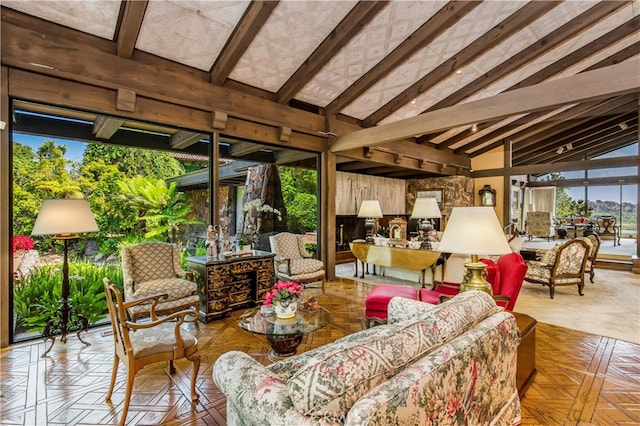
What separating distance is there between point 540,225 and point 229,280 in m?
9.90

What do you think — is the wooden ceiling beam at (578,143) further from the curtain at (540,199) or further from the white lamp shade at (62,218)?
the white lamp shade at (62,218)

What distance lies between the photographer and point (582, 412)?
1.87 m

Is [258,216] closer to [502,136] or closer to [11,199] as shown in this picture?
[11,199]

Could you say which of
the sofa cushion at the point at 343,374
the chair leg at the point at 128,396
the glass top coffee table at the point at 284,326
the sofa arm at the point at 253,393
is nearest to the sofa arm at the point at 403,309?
the glass top coffee table at the point at 284,326

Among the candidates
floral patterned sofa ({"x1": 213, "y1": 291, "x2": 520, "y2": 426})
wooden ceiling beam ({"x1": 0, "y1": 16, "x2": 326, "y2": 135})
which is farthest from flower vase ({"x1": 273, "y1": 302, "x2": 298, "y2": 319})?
wooden ceiling beam ({"x1": 0, "y1": 16, "x2": 326, "y2": 135})

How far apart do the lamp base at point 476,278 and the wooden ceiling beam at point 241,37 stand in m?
2.81

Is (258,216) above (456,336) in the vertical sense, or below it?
above

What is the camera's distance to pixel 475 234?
6.55ft

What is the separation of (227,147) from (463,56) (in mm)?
3535

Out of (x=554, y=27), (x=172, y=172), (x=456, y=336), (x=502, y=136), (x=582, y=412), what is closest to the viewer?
(x=456, y=336)

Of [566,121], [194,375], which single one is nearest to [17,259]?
[194,375]

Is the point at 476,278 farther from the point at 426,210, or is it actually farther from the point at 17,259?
the point at 17,259

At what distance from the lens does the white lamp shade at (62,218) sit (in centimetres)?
245

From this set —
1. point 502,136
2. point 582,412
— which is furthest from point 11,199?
point 502,136
